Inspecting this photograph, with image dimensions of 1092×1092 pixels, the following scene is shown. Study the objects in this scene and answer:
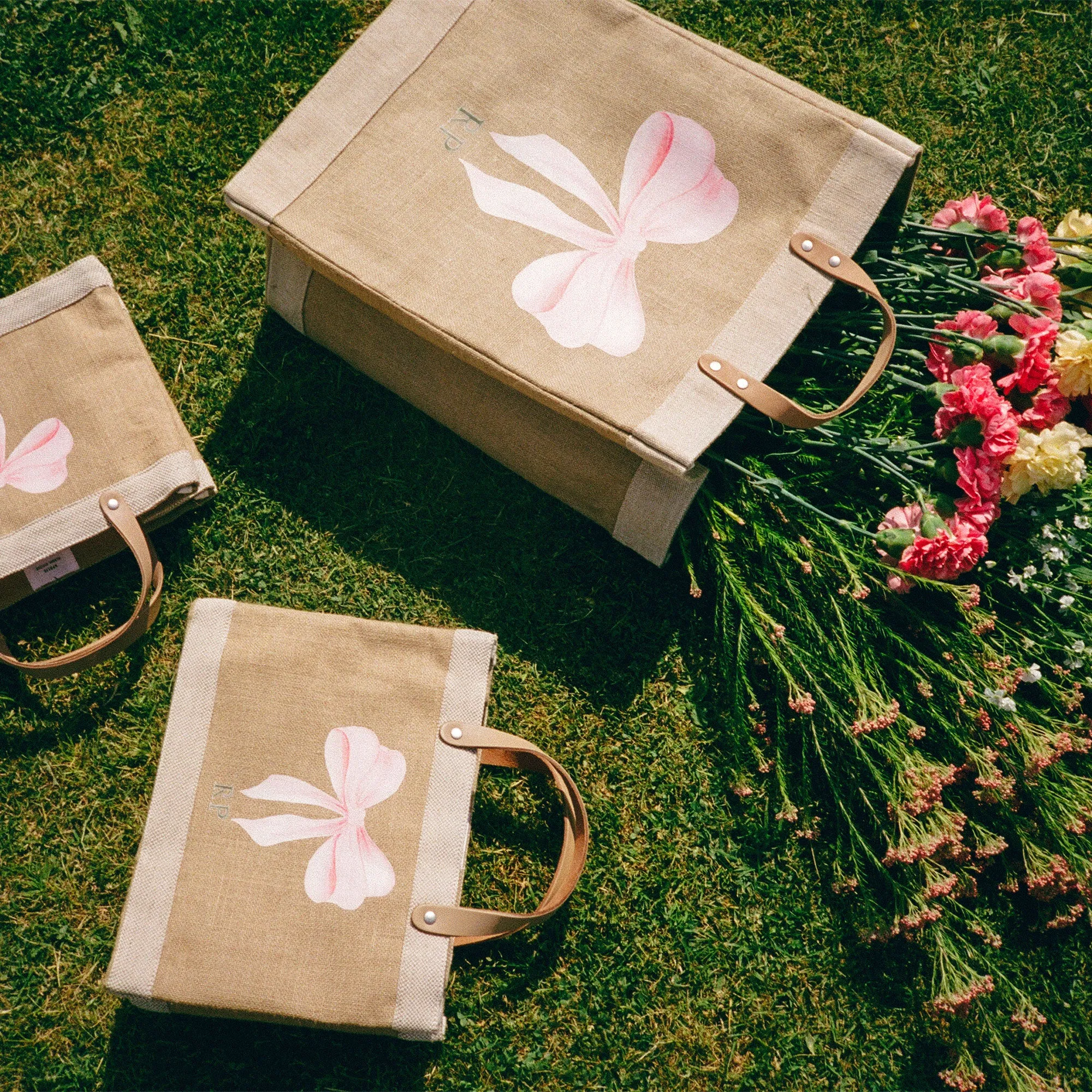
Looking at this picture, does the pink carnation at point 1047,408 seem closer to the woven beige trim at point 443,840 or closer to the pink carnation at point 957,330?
the pink carnation at point 957,330

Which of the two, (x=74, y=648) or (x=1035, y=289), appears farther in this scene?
(x=74, y=648)

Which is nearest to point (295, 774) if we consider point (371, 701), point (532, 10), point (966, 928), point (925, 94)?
point (371, 701)

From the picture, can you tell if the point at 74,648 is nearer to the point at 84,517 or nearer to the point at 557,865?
the point at 84,517

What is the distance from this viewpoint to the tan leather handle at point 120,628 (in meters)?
2.07

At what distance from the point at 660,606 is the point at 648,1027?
1020mm

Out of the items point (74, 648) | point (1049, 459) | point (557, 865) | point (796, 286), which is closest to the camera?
point (1049, 459)

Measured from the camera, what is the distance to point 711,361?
1866 mm

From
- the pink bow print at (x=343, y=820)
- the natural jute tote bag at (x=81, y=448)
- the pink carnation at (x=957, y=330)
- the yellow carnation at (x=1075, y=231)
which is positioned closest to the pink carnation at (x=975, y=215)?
the yellow carnation at (x=1075, y=231)

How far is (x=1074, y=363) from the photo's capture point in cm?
186

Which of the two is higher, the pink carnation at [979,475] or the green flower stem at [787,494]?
the pink carnation at [979,475]

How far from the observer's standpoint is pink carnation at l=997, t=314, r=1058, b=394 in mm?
1894

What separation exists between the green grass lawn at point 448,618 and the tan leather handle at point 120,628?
15 centimetres

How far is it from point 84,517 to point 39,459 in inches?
7.1

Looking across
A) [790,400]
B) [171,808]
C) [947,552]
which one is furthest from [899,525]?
[171,808]
